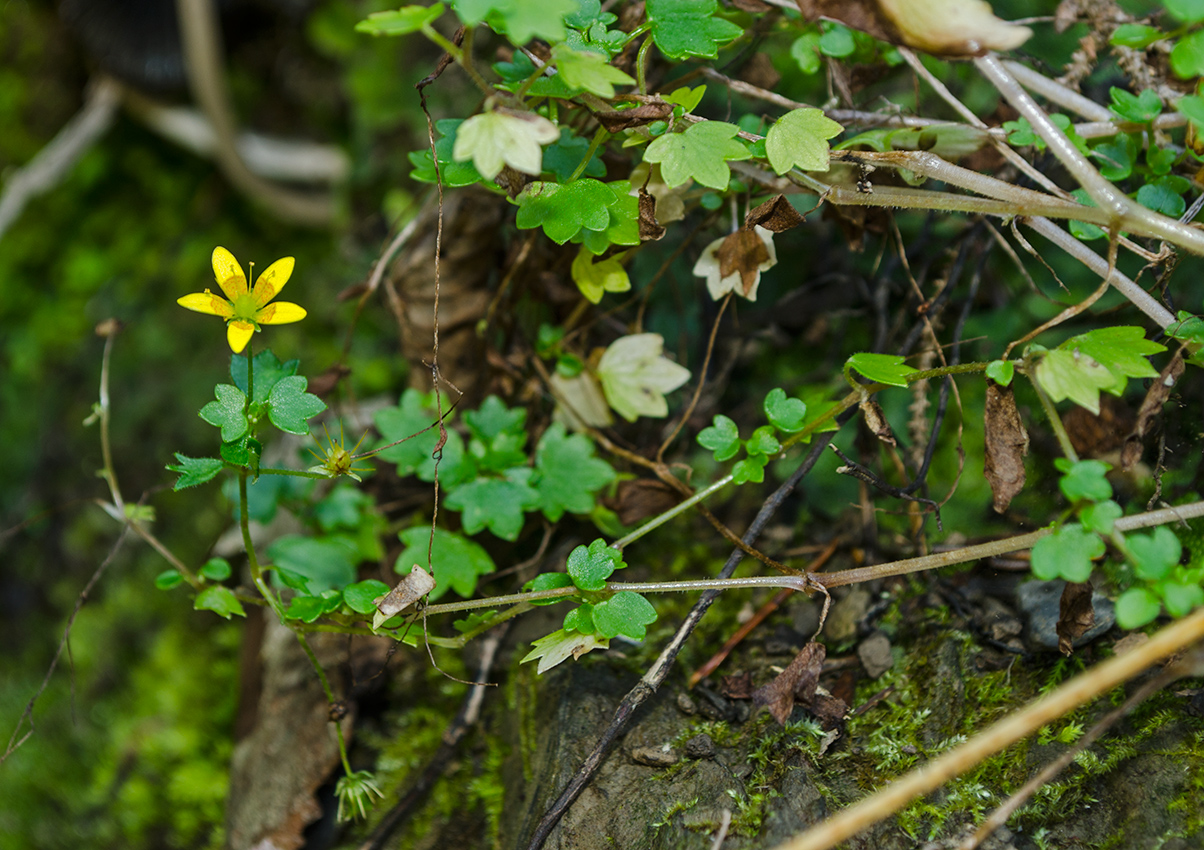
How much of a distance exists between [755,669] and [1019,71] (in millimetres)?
1216

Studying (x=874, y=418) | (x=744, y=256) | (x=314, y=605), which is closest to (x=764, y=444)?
(x=874, y=418)

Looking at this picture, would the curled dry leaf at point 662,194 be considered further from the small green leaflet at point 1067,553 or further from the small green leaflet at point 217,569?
the small green leaflet at point 217,569

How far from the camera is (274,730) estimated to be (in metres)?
1.75

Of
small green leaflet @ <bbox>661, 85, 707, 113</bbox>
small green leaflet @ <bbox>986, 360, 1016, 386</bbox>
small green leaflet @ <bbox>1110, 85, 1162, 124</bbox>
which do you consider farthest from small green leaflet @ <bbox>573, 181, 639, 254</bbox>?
small green leaflet @ <bbox>1110, 85, 1162, 124</bbox>

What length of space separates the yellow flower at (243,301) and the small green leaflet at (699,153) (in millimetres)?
600

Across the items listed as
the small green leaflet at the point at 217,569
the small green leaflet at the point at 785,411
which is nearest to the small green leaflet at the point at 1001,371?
the small green leaflet at the point at 785,411

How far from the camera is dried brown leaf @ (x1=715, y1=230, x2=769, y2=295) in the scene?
1396mm

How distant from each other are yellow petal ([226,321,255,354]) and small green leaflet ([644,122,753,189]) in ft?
2.22

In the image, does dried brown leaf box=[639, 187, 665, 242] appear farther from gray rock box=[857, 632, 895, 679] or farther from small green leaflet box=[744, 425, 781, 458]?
gray rock box=[857, 632, 895, 679]

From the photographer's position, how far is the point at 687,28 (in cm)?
122

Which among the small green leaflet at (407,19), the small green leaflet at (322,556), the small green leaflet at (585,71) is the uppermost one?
the small green leaflet at (407,19)

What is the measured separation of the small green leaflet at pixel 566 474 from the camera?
5.02 ft

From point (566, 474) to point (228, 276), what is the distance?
72 cm

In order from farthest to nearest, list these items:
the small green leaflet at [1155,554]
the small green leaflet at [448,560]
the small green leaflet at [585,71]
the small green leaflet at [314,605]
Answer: the small green leaflet at [448,560] < the small green leaflet at [314,605] < the small green leaflet at [585,71] < the small green leaflet at [1155,554]
